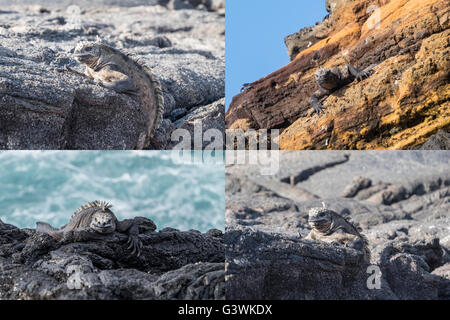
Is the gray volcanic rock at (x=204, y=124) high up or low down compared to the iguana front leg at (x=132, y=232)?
up

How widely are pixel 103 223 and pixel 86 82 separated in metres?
1.70

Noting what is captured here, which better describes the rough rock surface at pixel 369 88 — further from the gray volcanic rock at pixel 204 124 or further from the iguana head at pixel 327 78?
the gray volcanic rock at pixel 204 124

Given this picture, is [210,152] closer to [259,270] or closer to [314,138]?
[314,138]

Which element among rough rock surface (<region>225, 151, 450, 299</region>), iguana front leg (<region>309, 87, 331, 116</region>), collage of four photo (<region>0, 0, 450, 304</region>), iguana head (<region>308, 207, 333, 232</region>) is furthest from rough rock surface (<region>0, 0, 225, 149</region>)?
iguana head (<region>308, 207, 333, 232</region>)

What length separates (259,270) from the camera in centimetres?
470

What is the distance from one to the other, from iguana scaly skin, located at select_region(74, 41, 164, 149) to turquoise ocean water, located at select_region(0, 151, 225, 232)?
153 inches

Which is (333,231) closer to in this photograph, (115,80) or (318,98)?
(318,98)

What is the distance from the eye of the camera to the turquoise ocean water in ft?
37.4

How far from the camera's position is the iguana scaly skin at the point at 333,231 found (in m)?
6.07

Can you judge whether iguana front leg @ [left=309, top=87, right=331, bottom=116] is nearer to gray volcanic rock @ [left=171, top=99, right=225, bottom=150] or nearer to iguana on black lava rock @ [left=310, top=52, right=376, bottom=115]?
iguana on black lava rock @ [left=310, top=52, right=376, bottom=115]

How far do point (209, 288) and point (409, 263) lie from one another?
272 centimetres

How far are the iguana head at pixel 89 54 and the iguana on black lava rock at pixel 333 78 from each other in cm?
267

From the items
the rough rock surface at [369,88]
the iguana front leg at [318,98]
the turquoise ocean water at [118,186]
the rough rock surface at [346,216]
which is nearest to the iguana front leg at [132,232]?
the rough rock surface at [346,216]
